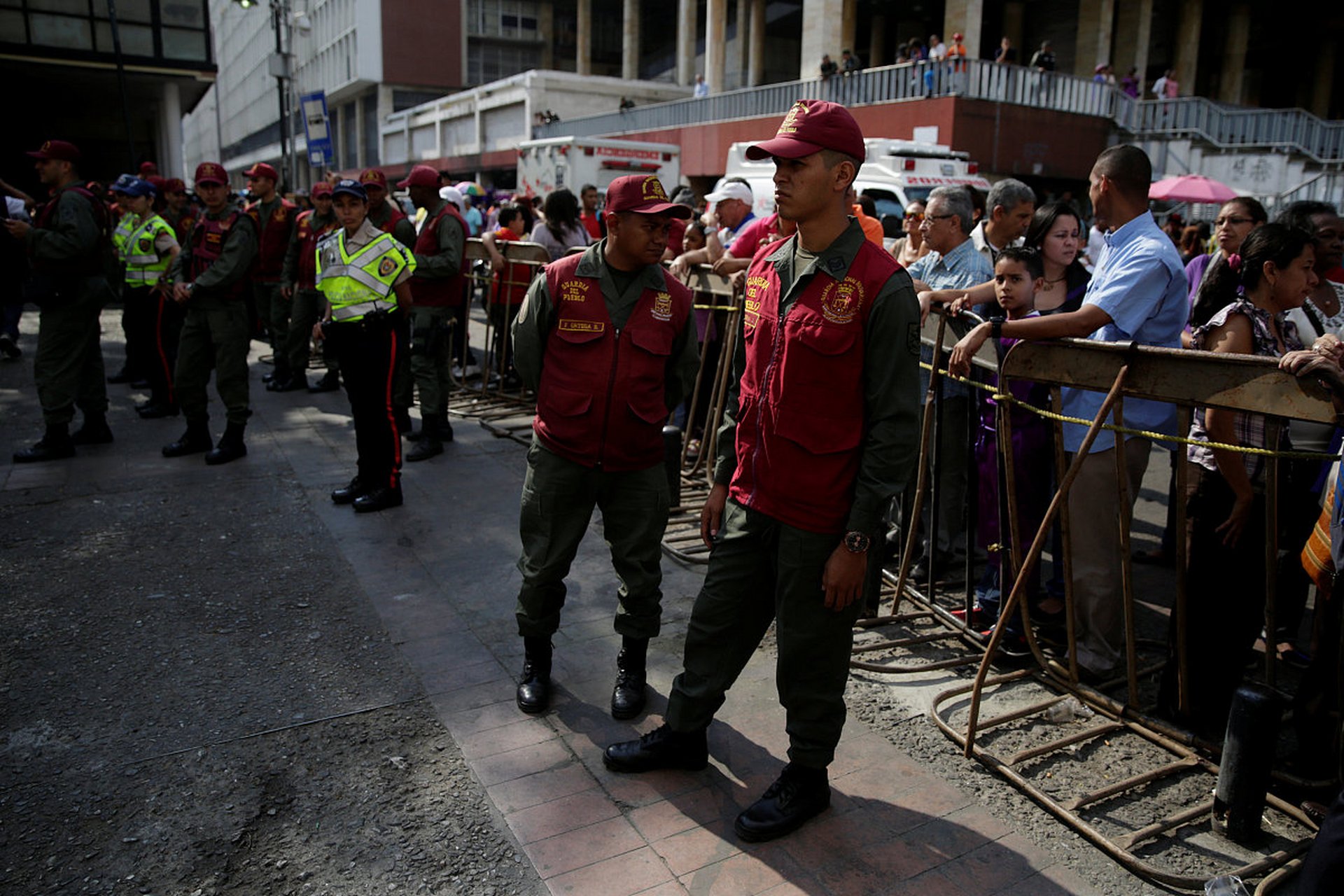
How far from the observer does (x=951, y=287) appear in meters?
5.06

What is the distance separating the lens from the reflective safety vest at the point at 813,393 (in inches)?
108

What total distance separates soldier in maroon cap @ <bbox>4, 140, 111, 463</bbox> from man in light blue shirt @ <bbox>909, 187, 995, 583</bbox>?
5.82m

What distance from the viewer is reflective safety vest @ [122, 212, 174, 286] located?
25.6 ft

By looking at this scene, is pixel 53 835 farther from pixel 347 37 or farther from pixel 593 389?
pixel 347 37

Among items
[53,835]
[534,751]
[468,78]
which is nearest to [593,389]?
[534,751]

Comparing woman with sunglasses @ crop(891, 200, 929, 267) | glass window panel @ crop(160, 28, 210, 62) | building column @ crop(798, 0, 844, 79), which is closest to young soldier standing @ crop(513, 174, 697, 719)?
woman with sunglasses @ crop(891, 200, 929, 267)

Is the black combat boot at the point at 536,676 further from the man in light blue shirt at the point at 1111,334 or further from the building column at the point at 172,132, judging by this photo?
the building column at the point at 172,132

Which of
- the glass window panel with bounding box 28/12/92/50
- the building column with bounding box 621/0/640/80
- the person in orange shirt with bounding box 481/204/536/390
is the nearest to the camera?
the person in orange shirt with bounding box 481/204/536/390

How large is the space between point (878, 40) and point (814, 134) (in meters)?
37.6

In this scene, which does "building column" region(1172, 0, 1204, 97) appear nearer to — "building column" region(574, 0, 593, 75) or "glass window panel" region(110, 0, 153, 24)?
"building column" region(574, 0, 593, 75)

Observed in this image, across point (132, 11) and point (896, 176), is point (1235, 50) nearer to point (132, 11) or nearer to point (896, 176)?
point (896, 176)

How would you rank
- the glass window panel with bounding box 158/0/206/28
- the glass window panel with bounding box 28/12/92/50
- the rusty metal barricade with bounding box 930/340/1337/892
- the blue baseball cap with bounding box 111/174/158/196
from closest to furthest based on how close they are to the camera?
the rusty metal barricade with bounding box 930/340/1337/892, the blue baseball cap with bounding box 111/174/158/196, the glass window panel with bounding box 28/12/92/50, the glass window panel with bounding box 158/0/206/28

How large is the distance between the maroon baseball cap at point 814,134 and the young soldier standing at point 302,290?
6904mm

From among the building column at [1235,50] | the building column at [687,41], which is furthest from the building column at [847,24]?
the building column at [1235,50]
